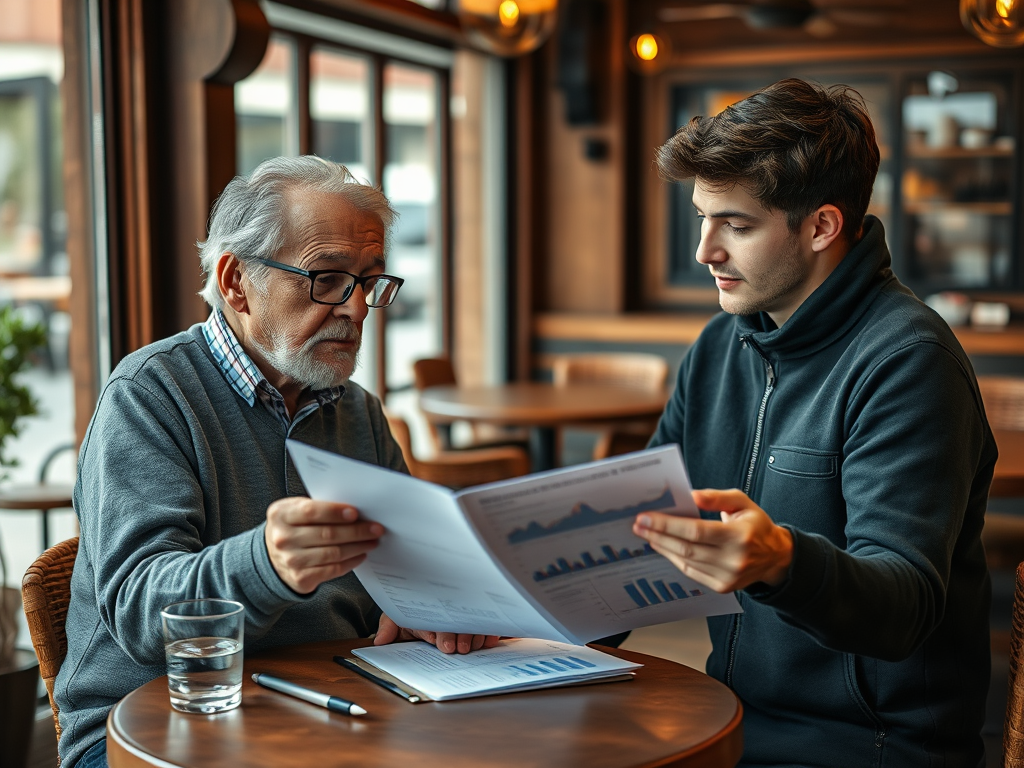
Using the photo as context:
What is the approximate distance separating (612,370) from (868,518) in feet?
13.1

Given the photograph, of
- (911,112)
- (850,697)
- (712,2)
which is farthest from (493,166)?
(850,697)

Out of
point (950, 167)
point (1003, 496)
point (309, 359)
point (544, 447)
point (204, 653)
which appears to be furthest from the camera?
point (950, 167)

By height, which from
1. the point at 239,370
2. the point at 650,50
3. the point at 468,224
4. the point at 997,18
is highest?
the point at 650,50

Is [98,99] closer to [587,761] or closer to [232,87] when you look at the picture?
[232,87]

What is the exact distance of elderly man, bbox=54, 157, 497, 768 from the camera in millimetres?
1331

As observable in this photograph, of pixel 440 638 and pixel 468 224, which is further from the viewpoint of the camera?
pixel 468 224

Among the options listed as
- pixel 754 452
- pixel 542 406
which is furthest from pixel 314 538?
pixel 542 406

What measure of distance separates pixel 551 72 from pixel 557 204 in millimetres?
792

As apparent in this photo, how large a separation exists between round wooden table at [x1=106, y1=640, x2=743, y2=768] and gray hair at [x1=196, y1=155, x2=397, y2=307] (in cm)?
65

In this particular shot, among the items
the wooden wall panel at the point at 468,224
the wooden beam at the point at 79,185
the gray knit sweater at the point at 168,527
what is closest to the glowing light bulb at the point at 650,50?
the wooden wall panel at the point at 468,224

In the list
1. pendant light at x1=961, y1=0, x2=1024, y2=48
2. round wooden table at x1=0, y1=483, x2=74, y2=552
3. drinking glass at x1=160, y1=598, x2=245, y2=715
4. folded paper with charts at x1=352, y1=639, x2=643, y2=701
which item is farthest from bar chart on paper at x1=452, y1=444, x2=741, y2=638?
pendant light at x1=961, y1=0, x2=1024, y2=48

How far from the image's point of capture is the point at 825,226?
5.47 ft

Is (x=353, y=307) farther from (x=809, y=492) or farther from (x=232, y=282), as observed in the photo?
(x=809, y=492)

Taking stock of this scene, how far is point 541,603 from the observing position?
1.28 metres
